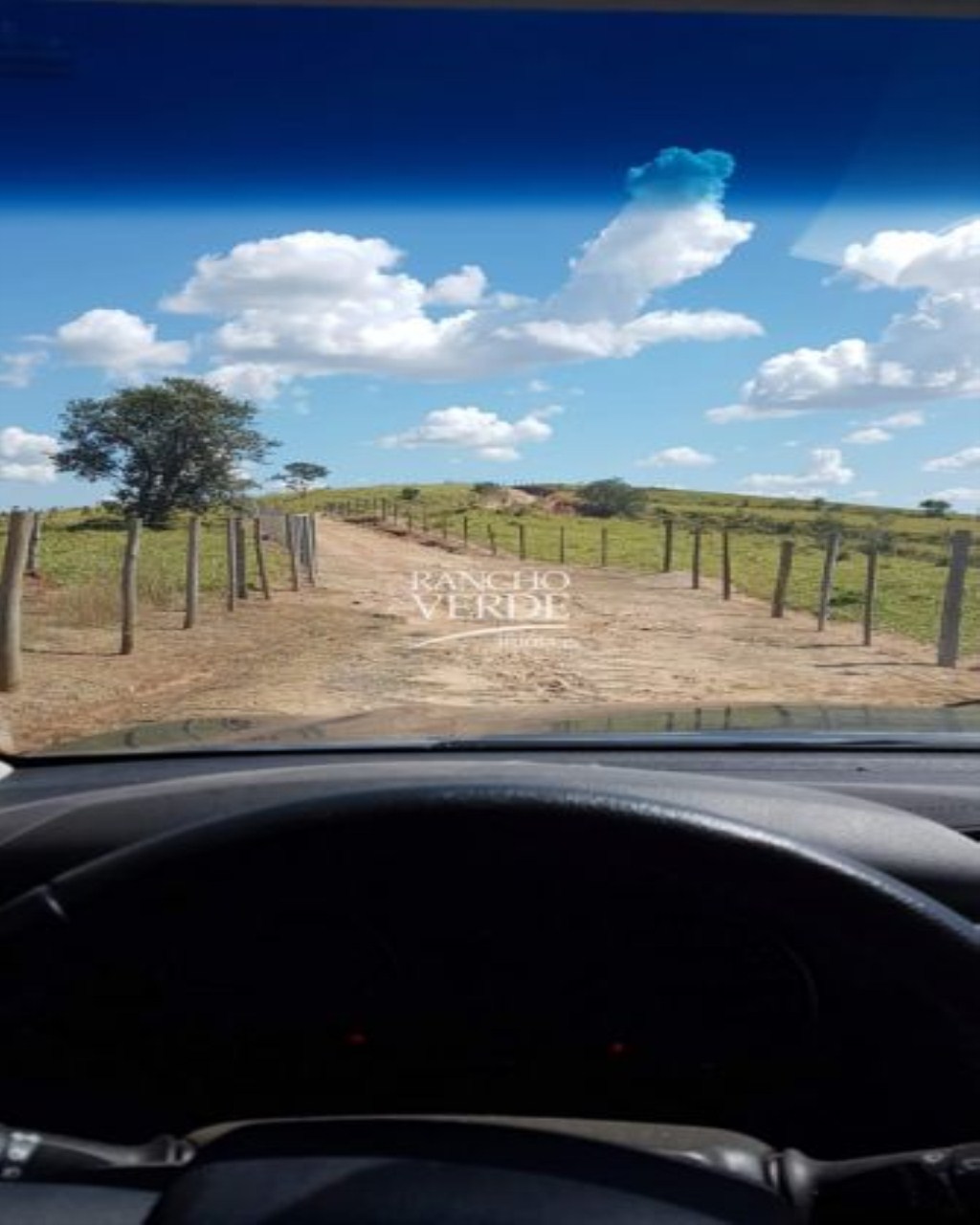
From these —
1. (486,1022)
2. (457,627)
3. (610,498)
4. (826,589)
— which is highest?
(610,498)

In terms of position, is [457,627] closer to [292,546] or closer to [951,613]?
[292,546]

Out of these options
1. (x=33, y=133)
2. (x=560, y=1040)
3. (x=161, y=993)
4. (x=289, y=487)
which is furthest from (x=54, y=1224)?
(x=33, y=133)

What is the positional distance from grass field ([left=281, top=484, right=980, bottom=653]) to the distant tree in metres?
0.03

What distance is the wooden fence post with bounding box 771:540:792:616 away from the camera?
4520mm

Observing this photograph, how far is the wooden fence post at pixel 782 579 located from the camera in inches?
178

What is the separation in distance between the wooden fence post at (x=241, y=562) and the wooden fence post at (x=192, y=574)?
0.11 meters

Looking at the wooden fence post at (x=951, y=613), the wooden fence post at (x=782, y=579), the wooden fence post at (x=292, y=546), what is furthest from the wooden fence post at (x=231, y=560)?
the wooden fence post at (x=951, y=613)

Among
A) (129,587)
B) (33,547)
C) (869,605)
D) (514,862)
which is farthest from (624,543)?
(514,862)

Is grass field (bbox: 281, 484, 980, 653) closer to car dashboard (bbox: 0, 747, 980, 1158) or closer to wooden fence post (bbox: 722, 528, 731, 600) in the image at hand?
wooden fence post (bbox: 722, 528, 731, 600)

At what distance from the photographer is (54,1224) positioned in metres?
1.66

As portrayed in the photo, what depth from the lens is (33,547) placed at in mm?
4008

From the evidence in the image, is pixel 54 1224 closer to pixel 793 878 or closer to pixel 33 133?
pixel 793 878

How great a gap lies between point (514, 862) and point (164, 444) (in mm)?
2512

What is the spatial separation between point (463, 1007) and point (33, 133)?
2.73 metres
